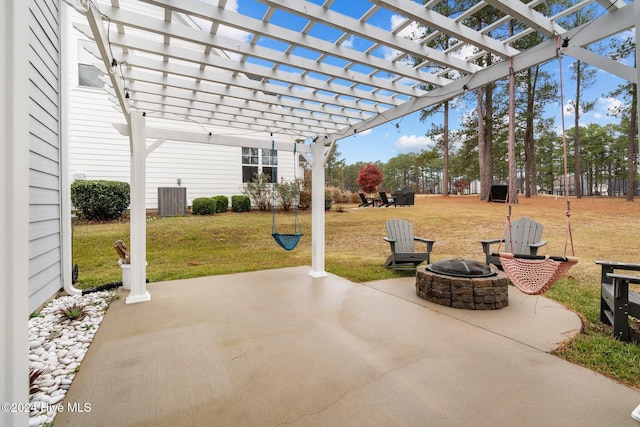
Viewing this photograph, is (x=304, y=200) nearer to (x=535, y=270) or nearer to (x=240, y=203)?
(x=240, y=203)

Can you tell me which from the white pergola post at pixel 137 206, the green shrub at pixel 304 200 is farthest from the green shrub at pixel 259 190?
the white pergola post at pixel 137 206

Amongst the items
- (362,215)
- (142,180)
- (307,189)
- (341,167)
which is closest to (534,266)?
(142,180)

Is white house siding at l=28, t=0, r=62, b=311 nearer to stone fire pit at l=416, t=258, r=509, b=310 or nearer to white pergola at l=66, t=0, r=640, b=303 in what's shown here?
white pergola at l=66, t=0, r=640, b=303

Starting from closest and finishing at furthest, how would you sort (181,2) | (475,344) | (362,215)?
(181,2)
(475,344)
(362,215)

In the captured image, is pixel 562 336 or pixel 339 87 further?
pixel 339 87

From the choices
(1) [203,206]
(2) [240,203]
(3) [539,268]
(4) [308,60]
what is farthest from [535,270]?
(2) [240,203]

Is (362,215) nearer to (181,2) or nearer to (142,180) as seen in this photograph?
(142,180)

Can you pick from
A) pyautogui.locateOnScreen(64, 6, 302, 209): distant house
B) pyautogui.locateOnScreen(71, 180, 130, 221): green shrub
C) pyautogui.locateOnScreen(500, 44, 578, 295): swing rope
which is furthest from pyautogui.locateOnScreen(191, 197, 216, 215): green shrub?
pyautogui.locateOnScreen(500, 44, 578, 295): swing rope

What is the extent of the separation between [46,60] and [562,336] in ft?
19.3

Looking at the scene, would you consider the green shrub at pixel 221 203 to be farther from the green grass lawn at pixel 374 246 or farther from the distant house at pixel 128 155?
the distant house at pixel 128 155

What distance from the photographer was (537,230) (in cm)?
446

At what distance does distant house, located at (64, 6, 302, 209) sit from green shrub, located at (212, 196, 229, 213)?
0.39 m

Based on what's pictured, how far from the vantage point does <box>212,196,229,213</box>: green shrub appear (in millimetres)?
10653

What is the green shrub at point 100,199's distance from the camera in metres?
8.19
